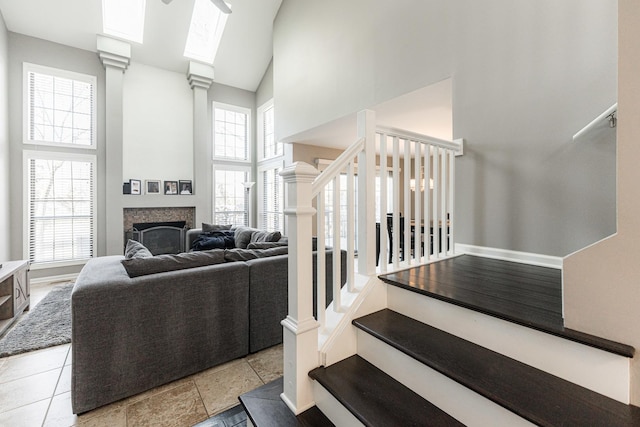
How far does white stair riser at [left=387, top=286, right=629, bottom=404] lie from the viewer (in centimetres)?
90

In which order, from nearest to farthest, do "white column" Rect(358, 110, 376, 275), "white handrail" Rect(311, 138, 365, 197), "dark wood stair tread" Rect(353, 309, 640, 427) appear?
"dark wood stair tread" Rect(353, 309, 640, 427), "white handrail" Rect(311, 138, 365, 197), "white column" Rect(358, 110, 376, 275)

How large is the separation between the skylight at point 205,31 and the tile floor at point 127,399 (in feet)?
19.1

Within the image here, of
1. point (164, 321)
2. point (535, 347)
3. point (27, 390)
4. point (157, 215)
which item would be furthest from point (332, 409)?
point (157, 215)

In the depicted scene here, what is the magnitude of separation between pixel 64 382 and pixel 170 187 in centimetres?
443

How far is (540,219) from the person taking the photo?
207 cm

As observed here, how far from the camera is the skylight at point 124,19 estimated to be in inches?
195

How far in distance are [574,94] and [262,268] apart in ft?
8.52

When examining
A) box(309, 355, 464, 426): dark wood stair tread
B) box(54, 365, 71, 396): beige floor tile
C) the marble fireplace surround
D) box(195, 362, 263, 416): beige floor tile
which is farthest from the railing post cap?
the marble fireplace surround

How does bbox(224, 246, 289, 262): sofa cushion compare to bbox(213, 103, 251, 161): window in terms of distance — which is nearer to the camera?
bbox(224, 246, 289, 262): sofa cushion

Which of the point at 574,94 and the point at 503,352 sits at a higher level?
the point at 574,94

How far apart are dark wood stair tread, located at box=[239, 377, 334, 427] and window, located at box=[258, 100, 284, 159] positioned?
18.1 feet

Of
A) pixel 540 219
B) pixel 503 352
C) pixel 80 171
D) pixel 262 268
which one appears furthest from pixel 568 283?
pixel 80 171

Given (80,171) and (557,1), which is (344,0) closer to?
(557,1)

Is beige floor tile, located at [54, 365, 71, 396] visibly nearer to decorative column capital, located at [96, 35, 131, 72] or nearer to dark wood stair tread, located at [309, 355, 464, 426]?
dark wood stair tread, located at [309, 355, 464, 426]
